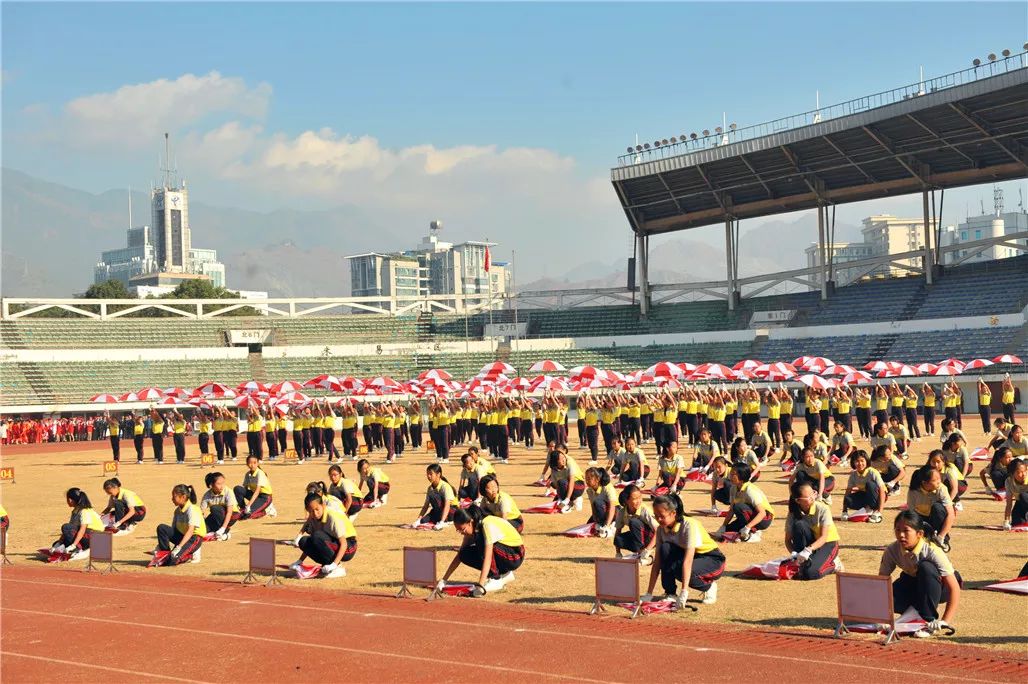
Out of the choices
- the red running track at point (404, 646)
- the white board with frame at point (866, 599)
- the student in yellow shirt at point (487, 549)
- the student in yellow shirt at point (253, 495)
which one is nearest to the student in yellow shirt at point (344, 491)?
the student in yellow shirt at point (253, 495)

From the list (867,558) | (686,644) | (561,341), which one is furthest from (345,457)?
(561,341)

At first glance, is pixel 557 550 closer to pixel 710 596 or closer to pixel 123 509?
pixel 710 596

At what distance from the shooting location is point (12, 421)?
5466 cm

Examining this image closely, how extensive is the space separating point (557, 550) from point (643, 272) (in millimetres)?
48176

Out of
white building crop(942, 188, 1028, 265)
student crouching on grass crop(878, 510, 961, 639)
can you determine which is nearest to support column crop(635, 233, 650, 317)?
student crouching on grass crop(878, 510, 961, 639)

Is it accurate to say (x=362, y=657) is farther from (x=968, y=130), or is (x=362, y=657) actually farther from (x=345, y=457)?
(x=968, y=130)

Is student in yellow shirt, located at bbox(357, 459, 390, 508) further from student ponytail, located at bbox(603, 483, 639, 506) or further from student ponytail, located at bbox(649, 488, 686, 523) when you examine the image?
student ponytail, located at bbox(649, 488, 686, 523)

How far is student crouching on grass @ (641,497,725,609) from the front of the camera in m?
12.0

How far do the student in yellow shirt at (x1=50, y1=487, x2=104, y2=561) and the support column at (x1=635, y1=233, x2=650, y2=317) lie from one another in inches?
1869

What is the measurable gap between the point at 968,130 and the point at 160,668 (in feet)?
149

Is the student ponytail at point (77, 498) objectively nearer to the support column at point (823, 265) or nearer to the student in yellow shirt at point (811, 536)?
the student in yellow shirt at point (811, 536)

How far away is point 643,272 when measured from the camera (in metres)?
63.3

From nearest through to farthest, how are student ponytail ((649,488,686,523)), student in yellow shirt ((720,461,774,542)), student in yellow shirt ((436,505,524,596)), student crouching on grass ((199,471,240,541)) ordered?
student ponytail ((649,488,686,523))
student in yellow shirt ((436,505,524,596))
student in yellow shirt ((720,461,774,542))
student crouching on grass ((199,471,240,541))

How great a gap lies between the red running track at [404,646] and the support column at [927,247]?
Result: 4591cm
